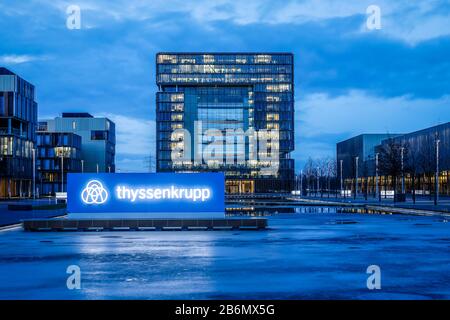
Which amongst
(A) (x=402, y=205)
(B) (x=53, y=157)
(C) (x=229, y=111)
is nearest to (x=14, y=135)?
(B) (x=53, y=157)

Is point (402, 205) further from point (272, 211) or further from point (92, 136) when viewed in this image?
point (92, 136)

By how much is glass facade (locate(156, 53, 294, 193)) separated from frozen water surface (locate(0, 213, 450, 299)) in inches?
5799

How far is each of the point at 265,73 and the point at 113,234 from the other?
164 m

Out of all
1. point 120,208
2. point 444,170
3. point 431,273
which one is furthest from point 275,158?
point 431,273

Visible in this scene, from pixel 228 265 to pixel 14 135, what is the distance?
9826 centimetres

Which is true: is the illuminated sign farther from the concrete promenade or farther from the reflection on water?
the concrete promenade

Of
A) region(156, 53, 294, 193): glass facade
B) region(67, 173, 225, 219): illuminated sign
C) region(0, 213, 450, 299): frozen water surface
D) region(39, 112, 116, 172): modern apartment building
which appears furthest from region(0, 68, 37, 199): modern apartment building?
region(0, 213, 450, 299): frozen water surface

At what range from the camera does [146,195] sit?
95.0ft

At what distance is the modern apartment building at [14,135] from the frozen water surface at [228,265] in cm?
8515

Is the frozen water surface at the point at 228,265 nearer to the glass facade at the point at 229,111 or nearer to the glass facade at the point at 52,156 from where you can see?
the glass facade at the point at 52,156

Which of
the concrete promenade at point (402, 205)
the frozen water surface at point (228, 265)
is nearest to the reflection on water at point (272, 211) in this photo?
the concrete promenade at point (402, 205)
